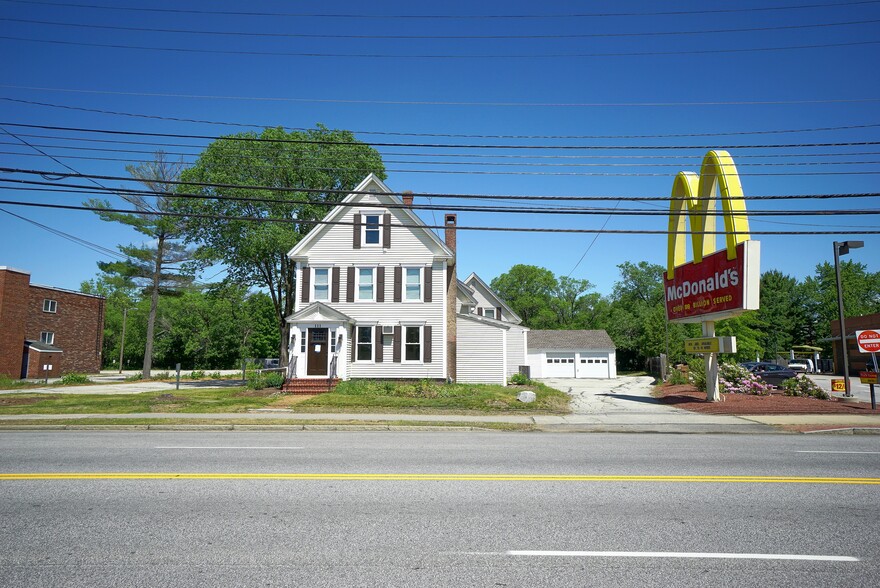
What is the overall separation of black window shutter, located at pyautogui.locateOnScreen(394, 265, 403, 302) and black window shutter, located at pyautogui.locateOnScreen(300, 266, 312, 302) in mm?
4553

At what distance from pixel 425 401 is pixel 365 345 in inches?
376

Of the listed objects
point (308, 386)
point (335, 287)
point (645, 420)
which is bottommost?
point (645, 420)

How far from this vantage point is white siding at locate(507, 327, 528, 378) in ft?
145

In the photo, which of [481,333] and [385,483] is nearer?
[385,483]

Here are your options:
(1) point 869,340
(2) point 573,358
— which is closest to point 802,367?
(2) point 573,358

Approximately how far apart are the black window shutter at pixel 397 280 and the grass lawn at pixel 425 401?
6147mm

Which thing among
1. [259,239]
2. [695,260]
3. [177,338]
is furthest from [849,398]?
[177,338]

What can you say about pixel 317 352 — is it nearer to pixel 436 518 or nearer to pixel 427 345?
pixel 427 345

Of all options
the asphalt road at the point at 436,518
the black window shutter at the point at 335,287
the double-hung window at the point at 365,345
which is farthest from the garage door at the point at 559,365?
the asphalt road at the point at 436,518

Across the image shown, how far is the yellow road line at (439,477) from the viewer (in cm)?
829

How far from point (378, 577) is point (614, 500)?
12.1 feet

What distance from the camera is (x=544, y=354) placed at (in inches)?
2114

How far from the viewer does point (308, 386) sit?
26375 millimetres

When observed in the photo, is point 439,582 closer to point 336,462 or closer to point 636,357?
point 336,462
